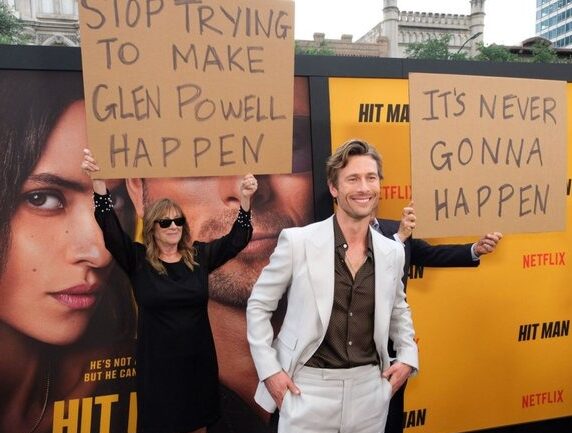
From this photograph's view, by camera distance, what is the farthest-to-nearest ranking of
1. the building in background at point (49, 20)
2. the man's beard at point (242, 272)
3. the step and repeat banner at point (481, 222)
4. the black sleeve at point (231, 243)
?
the building in background at point (49, 20), the man's beard at point (242, 272), the step and repeat banner at point (481, 222), the black sleeve at point (231, 243)

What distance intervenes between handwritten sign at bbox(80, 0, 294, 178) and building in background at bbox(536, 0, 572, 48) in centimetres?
10489

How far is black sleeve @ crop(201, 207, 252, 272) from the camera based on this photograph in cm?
205

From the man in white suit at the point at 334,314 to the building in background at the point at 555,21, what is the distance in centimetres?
10519

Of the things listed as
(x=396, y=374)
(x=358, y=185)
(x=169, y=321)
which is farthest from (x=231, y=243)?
(x=396, y=374)

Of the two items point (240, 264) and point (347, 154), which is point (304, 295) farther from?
point (240, 264)

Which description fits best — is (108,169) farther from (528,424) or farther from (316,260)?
(528,424)

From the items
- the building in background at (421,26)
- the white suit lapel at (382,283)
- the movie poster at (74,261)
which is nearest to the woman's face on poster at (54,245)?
the movie poster at (74,261)

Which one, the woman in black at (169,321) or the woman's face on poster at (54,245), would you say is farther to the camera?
the woman's face on poster at (54,245)

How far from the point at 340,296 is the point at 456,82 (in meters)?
1.17

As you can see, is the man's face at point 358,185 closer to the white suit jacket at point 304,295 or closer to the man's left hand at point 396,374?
the white suit jacket at point 304,295

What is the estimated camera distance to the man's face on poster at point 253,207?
241cm

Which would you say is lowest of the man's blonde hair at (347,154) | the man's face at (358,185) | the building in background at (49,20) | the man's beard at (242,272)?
the man's beard at (242,272)

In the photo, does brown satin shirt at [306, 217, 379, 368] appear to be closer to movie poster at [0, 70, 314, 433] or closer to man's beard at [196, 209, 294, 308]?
movie poster at [0, 70, 314, 433]

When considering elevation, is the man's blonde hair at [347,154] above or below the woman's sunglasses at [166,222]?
above
